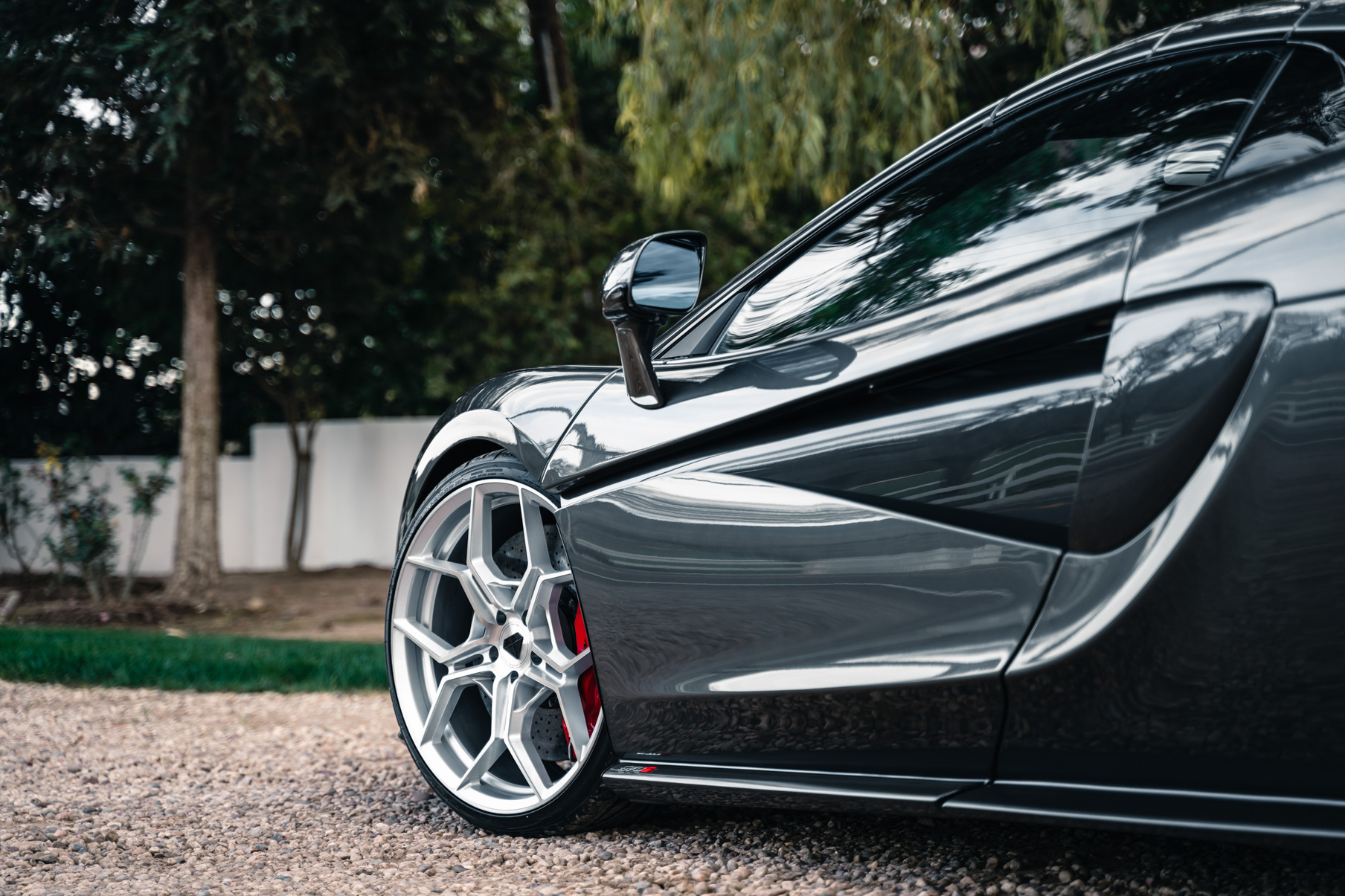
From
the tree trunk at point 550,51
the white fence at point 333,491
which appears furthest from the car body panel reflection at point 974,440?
the tree trunk at point 550,51

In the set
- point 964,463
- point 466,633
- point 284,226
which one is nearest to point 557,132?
point 284,226

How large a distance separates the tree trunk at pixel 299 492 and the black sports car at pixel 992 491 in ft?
35.1

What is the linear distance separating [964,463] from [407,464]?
38.6 feet

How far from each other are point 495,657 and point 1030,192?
152cm

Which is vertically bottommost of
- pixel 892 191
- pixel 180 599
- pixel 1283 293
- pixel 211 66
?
pixel 180 599

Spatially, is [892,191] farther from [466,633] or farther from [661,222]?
[661,222]

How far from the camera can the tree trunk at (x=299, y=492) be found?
1245 centimetres

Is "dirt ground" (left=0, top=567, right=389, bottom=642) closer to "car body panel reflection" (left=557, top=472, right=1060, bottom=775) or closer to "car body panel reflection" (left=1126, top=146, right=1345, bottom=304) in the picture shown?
"car body panel reflection" (left=557, top=472, right=1060, bottom=775)

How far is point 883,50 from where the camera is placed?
6.43m

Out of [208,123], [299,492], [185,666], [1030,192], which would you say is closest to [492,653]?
[1030,192]

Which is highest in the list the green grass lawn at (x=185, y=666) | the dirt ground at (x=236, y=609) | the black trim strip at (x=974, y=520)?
the black trim strip at (x=974, y=520)

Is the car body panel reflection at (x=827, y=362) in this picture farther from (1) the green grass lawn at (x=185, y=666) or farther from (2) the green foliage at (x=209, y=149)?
(2) the green foliage at (x=209, y=149)

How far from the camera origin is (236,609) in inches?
373

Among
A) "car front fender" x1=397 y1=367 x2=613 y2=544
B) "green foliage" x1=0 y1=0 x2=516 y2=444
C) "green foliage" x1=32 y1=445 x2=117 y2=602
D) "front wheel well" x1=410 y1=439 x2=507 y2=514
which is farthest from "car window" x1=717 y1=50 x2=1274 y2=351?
"green foliage" x1=32 y1=445 x2=117 y2=602
